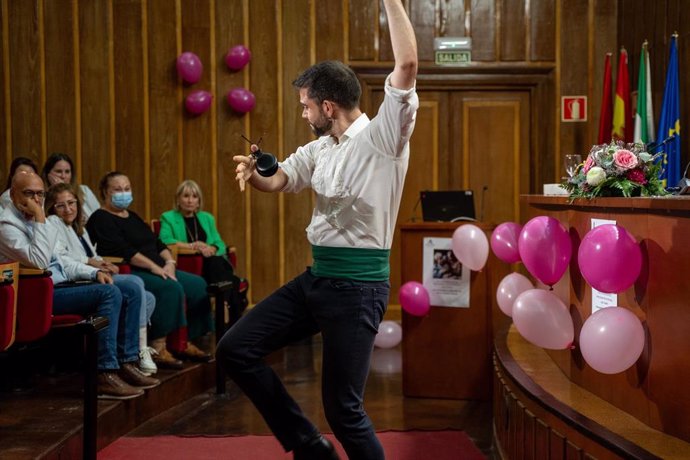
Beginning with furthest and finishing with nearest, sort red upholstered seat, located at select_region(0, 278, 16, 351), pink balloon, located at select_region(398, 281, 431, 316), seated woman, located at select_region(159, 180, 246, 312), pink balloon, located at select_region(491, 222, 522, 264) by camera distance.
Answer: seated woman, located at select_region(159, 180, 246, 312)
pink balloon, located at select_region(398, 281, 431, 316)
pink balloon, located at select_region(491, 222, 522, 264)
red upholstered seat, located at select_region(0, 278, 16, 351)

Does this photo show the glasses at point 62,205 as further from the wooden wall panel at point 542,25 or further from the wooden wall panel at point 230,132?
the wooden wall panel at point 542,25

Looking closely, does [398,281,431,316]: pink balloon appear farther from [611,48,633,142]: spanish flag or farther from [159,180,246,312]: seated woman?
[611,48,633,142]: spanish flag

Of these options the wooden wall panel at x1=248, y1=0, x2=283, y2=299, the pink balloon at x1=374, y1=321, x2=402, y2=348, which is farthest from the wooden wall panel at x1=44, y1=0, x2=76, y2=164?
the pink balloon at x1=374, y1=321, x2=402, y2=348

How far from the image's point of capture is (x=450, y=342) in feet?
15.7

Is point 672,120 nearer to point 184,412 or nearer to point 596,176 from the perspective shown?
point 596,176

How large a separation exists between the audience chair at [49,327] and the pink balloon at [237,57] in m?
3.81

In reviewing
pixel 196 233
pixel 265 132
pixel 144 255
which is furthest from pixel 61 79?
pixel 144 255

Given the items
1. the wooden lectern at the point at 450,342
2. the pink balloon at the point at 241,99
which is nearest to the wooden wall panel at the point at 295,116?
the pink balloon at the point at 241,99

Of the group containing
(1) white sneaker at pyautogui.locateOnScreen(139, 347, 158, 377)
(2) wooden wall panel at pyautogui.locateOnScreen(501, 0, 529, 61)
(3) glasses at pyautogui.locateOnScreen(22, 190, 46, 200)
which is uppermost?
(2) wooden wall panel at pyautogui.locateOnScreen(501, 0, 529, 61)

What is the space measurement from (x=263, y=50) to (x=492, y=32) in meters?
2.00

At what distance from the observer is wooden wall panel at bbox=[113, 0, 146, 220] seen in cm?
699

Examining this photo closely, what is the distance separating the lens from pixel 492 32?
7.15 meters

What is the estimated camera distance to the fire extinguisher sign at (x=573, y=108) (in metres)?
7.14

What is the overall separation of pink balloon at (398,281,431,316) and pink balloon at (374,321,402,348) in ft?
5.26
